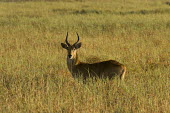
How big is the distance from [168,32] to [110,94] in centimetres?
853

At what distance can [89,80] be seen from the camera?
21.9 feet

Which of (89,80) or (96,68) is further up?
(96,68)

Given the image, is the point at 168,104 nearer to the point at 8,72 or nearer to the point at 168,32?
the point at 8,72

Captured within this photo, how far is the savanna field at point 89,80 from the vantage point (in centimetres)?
542

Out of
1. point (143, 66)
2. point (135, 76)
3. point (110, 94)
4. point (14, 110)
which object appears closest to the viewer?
point (14, 110)

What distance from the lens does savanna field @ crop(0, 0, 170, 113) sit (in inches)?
213

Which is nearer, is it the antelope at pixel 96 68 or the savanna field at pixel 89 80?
the savanna field at pixel 89 80

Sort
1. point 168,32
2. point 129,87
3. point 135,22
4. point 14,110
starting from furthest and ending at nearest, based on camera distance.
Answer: point 135,22 < point 168,32 < point 129,87 < point 14,110

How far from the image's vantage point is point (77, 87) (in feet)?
21.2

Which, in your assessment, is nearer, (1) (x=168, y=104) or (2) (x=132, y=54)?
(1) (x=168, y=104)

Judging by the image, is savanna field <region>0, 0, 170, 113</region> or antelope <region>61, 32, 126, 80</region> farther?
antelope <region>61, 32, 126, 80</region>

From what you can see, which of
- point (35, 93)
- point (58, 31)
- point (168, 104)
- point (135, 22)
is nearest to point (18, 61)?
point (35, 93)

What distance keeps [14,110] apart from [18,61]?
3.75 metres

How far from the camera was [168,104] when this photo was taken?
5359 millimetres
